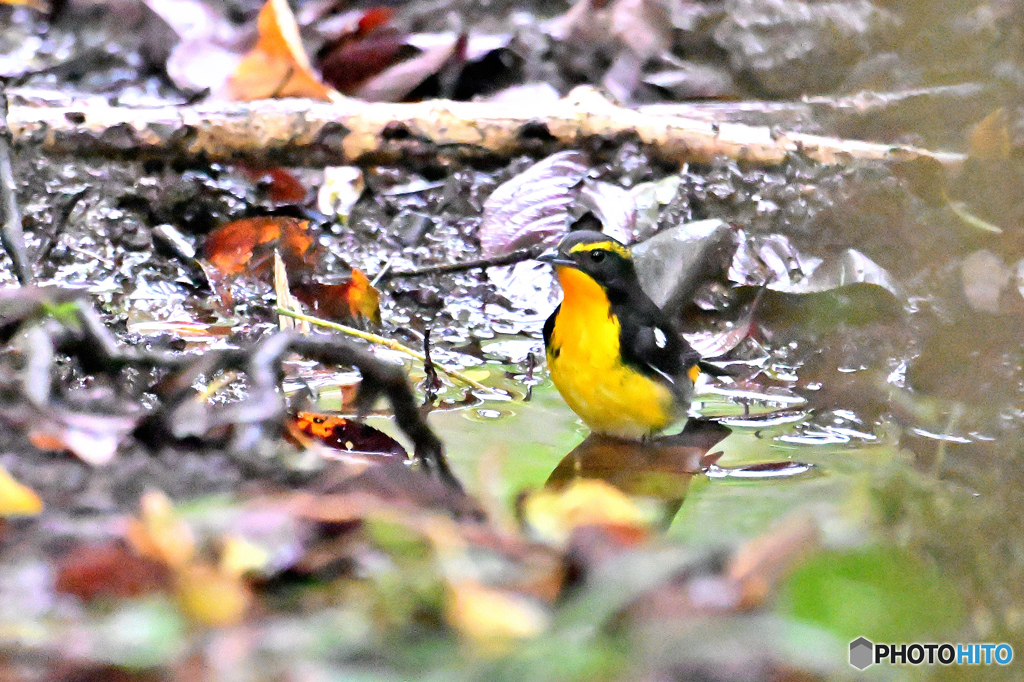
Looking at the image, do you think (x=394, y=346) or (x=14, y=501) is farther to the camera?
(x=394, y=346)

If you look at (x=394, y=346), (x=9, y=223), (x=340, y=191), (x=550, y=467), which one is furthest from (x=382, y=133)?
(x=550, y=467)

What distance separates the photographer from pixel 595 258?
3926mm

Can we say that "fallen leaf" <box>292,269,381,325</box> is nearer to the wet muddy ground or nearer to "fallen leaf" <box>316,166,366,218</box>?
the wet muddy ground

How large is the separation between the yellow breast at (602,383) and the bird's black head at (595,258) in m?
0.16

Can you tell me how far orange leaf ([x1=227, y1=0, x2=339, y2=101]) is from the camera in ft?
17.3

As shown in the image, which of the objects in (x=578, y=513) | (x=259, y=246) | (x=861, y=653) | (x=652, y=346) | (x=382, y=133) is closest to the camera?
(x=861, y=653)

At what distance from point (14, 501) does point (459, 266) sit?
3234 millimetres

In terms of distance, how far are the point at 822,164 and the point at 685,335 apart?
119 cm

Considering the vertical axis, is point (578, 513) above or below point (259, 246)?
above

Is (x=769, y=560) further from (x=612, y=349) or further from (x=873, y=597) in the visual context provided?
(x=612, y=349)

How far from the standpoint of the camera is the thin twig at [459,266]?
4.44 meters

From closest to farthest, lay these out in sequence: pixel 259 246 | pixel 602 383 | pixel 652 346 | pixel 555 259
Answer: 1. pixel 602 383
2. pixel 652 346
3. pixel 555 259
4. pixel 259 246

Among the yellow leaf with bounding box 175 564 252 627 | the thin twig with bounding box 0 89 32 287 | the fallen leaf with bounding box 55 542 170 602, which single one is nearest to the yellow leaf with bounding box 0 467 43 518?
the fallen leaf with bounding box 55 542 170 602

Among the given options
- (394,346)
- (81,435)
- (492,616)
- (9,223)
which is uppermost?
(492,616)
